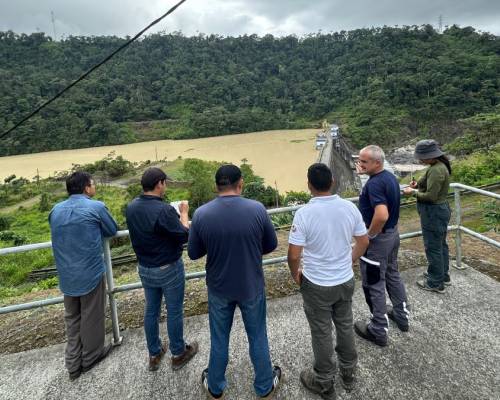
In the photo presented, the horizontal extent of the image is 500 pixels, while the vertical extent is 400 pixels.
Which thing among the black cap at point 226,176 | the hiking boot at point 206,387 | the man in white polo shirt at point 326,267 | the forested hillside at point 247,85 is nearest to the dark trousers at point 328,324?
the man in white polo shirt at point 326,267

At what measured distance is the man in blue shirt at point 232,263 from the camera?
1.48 metres

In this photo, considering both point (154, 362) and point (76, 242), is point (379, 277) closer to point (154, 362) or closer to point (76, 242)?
point (154, 362)

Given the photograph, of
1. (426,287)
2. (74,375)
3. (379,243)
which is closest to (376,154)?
(379,243)

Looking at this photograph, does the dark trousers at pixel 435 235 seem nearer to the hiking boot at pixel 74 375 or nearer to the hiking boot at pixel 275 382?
the hiking boot at pixel 275 382

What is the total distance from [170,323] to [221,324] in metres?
0.35

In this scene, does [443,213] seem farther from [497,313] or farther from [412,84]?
[412,84]

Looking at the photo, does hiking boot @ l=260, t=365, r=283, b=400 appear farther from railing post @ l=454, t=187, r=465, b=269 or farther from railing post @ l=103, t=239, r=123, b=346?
railing post @ l=454, t=187, r=465, b=269

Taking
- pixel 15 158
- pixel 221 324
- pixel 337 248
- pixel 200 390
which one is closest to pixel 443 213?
pixel 337 248

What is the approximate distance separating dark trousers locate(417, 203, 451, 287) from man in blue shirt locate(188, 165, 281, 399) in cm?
124

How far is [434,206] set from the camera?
2.24m

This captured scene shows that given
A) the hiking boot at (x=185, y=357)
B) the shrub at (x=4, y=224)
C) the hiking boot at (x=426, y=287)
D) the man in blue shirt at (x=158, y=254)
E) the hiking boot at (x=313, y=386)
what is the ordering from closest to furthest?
the hiking boot at (x=313, y=386), the man in blue shirt at (x=158, y=254), the hiking boot at (x=185, y=357), the hiking boot at (x=426, y=287), the shrub at (x=4, y=224)

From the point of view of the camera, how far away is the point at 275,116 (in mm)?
47531

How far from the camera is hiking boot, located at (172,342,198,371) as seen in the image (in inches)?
70.9

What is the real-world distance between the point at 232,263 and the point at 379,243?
87 centimetres
